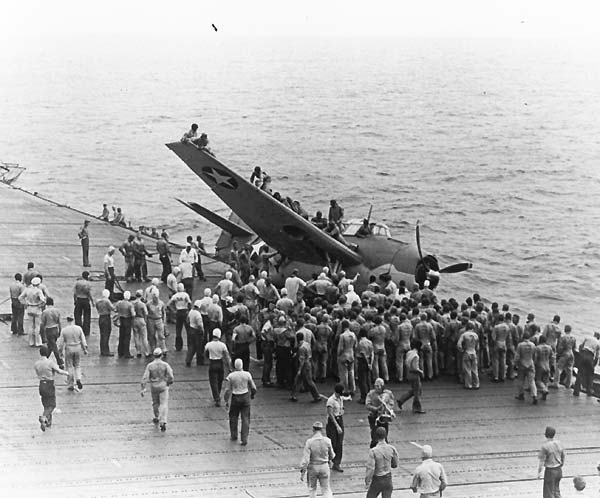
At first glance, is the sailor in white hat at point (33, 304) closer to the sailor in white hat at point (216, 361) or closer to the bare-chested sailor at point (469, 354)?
the sailor in white hat at point (216, 361)

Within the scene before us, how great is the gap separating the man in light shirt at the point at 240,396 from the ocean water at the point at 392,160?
83.5 feet

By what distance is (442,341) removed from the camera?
22703mm

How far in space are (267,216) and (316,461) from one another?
12.2 metres

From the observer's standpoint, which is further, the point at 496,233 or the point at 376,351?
the point at 496,233

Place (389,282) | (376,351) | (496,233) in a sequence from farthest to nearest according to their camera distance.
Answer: (496,233) → (389,282) → (376,351)

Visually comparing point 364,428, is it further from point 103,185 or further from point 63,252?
point 103,185

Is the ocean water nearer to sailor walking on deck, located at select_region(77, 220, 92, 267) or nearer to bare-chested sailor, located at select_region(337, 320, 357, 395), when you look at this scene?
sailor walking on deck, located at select_region(77, 220, 92, 267)

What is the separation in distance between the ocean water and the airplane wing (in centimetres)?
1698

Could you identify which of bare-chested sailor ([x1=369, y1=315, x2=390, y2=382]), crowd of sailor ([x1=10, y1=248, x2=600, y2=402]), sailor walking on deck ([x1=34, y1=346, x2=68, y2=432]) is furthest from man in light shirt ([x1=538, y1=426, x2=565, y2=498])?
sailor walking on deck ([x1=34, y1=346, x2=68, y2=432])

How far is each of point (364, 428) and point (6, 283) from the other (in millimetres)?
13468

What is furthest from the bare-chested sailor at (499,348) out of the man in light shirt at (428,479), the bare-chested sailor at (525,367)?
the man in light shirt at (428,479)

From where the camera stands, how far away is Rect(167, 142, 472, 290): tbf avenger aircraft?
84.2 feet

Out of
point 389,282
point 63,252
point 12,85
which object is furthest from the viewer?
point 12,85

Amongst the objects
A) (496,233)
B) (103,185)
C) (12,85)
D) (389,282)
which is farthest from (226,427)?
(12,85)
